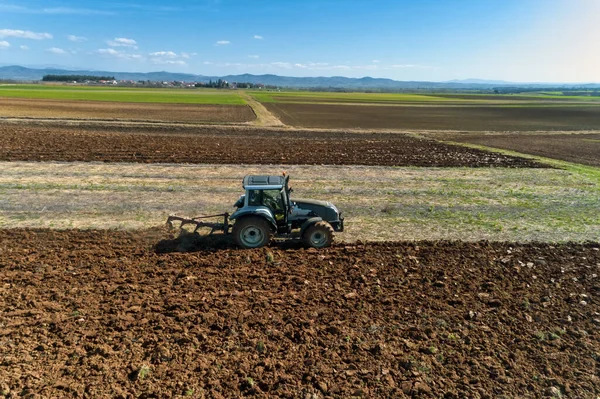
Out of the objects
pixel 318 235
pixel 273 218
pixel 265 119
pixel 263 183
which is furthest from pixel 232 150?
pixel 265 119

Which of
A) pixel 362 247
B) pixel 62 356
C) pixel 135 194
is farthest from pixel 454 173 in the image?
pixel 62 356

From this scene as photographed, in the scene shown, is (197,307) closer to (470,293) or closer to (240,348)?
(240,348)

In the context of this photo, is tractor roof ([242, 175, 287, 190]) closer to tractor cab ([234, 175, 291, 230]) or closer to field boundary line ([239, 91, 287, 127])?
tractor cab ([234, 175, 291, 230])

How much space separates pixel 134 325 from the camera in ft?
25.8

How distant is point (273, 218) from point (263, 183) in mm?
996

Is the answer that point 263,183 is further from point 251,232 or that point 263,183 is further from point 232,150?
point 232,150

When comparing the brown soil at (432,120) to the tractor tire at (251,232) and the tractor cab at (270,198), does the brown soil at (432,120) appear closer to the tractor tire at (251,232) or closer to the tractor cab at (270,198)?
the tractor cab at (270,198)

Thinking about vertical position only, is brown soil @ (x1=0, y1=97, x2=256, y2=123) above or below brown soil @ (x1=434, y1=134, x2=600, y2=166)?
above

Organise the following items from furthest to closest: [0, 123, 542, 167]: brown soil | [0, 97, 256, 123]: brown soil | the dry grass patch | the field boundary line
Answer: the field boundary line, [0, 97, 256, 123]: brown soil, [0, 123, 542, 167]: brown soil, the dry grass patch

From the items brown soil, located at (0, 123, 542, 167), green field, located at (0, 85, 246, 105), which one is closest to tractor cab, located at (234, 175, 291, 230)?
brown soil, located at (0, 123, 542, 167)

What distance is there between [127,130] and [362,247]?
32179 millimetres

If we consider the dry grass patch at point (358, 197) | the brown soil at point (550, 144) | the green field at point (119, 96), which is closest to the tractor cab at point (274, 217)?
the dry grass patch at point (358, 197)

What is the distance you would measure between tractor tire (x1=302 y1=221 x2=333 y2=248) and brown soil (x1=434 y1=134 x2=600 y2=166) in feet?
81.4

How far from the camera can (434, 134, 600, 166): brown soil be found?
3119cm
